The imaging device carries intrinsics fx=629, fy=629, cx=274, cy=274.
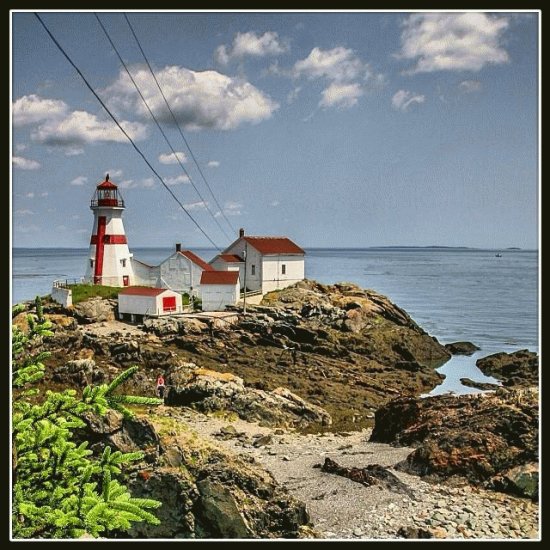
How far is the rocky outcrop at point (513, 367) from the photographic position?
2258 cm

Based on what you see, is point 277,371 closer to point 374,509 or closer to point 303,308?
point 303,308

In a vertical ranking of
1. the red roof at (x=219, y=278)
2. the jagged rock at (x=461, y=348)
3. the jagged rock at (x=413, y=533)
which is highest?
the red roof at (x=219, y=278)

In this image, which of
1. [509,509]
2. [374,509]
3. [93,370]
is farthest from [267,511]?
[93,370]

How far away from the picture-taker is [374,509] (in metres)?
9.48

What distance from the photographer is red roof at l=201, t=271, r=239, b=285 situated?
28.7 m

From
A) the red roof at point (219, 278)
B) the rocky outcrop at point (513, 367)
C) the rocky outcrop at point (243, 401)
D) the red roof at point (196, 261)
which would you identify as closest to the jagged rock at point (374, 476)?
the rocky outcrop at point (243, 401)

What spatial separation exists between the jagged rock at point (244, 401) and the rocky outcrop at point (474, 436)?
3.23 m

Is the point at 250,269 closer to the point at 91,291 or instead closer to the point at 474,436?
the point at 91,291

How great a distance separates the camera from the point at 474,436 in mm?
11398

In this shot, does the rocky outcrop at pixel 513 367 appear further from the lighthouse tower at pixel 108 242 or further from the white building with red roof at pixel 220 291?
the lighthouse tower at pixel 108 242

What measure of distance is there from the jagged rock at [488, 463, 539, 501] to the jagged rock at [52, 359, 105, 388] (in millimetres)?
12559

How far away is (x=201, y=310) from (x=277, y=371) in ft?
27.0

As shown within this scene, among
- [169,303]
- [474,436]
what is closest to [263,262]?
[169,303]

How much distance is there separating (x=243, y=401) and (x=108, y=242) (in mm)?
16966
